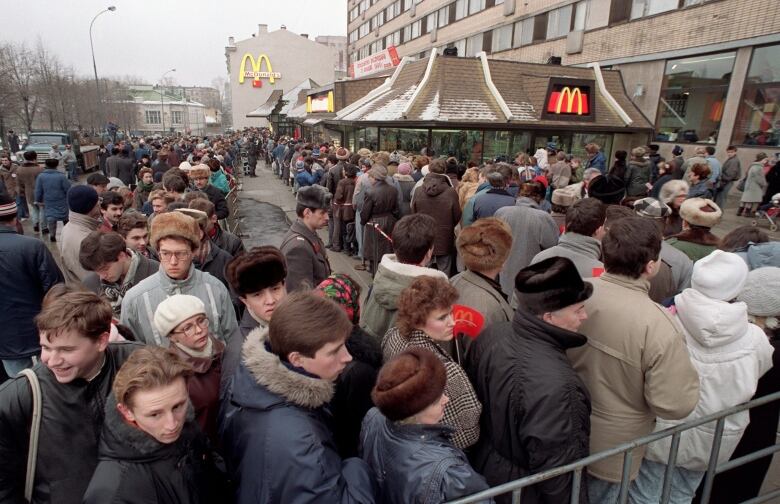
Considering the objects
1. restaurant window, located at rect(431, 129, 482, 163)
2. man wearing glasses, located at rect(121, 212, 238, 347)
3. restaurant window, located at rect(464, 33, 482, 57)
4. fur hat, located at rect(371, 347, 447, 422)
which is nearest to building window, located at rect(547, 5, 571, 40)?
restaurant window, located at rect(464, 33, 482, 57)

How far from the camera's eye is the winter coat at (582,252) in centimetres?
333

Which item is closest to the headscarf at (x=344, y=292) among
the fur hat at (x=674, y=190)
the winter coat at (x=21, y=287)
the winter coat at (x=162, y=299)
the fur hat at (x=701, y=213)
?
the winter coat at (x=162, y=299)

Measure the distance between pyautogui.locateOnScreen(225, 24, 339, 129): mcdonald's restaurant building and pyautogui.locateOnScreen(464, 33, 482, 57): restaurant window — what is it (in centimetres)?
3822

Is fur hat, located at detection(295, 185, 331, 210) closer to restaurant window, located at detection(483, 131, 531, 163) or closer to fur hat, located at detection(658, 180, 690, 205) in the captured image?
fur hat, located at detection(658, 180, 690, 205)

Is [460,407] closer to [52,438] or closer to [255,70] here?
[52,438]

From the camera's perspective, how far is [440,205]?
604 centimetres

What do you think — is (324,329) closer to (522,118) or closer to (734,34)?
(522,118)

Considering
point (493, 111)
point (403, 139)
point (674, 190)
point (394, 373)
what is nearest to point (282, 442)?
point (394, 373)

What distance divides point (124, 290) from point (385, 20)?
167ft

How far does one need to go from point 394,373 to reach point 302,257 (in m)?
2.12

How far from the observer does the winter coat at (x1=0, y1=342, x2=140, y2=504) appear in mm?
1776

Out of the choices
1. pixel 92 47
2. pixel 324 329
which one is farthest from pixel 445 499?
pixel 92 47

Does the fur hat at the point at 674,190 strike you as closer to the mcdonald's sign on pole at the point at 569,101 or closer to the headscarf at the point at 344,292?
the headscarf at the point at 344,292

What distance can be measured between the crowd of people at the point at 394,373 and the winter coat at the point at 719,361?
1cm
